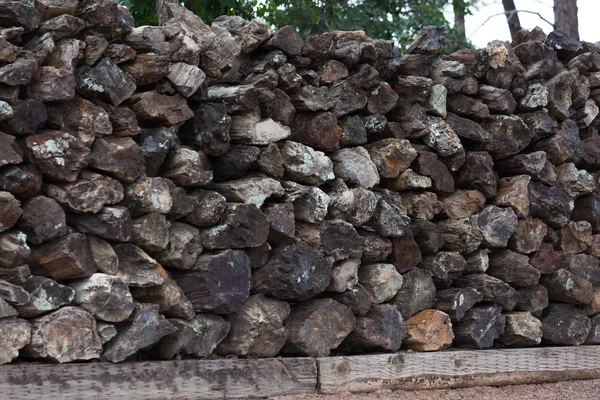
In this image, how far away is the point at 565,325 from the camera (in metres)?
6.16

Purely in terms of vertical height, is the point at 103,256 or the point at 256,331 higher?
the point at 103,256

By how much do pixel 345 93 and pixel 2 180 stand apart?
218 cm

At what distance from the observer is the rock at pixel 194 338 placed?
4371mm

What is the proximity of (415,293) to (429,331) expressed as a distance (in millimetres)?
244

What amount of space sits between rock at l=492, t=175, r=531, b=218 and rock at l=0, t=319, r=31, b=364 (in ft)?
10.8

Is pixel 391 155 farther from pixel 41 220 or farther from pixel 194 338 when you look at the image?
pixel 41 220

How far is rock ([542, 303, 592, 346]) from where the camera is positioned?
20.1 feet

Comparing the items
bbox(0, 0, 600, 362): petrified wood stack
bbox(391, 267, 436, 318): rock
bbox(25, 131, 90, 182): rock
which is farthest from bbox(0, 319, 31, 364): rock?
bbox(391, 267, 436, 318): rock

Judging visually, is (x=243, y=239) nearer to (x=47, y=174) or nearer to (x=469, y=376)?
(x=47, y=174)

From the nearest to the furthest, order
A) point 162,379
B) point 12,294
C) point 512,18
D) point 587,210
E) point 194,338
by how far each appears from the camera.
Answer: point 12,294, point 162,379, point 194,338, point 587,210, point 512,18

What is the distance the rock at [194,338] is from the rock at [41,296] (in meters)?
0.63

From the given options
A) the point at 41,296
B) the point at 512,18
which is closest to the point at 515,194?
the point at 41,296

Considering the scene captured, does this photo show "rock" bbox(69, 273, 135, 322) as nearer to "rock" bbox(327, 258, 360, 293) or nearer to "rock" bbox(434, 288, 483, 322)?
"rock" bbox(327, 258, 360, 293)

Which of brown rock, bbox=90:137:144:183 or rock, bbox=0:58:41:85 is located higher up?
rock, bbox=0:58:41:85
